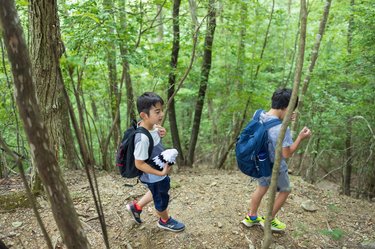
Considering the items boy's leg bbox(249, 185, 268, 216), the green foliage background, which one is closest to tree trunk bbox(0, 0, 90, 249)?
boy's leg bbox(249, 185, 268, 216)

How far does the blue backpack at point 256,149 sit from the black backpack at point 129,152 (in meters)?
1.14

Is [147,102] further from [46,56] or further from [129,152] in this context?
[46,56]

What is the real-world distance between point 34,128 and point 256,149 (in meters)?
2.52

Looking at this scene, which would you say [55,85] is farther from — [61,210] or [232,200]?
[232,200]

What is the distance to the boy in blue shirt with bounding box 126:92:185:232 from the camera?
3.29 meters

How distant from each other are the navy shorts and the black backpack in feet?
0.80

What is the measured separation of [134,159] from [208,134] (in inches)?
412

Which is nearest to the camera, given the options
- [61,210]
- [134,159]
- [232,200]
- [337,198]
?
[61,210]

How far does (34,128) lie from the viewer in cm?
173

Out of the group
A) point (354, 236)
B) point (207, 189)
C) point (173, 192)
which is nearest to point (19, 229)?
point (173, 192)

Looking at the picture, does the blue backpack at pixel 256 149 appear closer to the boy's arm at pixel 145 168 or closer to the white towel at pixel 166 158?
the white towel at pixel 166 158

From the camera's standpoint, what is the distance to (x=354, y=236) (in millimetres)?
4688

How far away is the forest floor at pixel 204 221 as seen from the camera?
3906mm

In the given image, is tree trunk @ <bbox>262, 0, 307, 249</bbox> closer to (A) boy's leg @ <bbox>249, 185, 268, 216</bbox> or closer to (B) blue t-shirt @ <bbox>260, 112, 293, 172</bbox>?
(B) blue t-shirt @ <bbox>260, 112, 293, 172</bbox>
